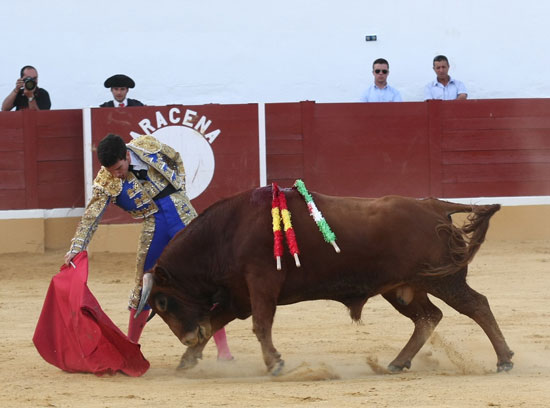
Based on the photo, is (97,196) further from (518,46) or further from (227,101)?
(518,46)

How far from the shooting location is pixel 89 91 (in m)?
10.3

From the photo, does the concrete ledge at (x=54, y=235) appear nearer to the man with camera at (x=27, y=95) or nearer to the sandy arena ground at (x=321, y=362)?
the sandy arena ground at (x=321, y=362)

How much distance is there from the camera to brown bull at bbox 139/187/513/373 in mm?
4898

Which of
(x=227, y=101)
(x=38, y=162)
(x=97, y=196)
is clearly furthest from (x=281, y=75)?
(x=97, y=196)

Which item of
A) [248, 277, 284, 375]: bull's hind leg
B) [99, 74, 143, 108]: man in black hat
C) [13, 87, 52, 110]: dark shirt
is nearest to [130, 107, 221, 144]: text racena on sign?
[99, 74, 143, 108]: man in black hat

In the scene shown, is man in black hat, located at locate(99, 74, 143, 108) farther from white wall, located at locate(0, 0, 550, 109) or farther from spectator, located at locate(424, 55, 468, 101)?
spectator, located at locate(424, 55, 468, 101)

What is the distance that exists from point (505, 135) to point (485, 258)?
1.33 m

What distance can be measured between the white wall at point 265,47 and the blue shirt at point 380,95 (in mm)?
766

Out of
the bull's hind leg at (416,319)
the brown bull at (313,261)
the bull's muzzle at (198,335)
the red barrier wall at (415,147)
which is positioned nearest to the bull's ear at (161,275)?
the brown bull at (313,261)

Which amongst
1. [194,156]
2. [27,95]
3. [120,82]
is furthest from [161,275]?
[27,95]

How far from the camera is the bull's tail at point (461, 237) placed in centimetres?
498

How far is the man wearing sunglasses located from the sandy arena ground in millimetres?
1982

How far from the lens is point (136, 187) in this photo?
520 centimetres

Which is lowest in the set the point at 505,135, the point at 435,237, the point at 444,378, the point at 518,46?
the point at 444,378
